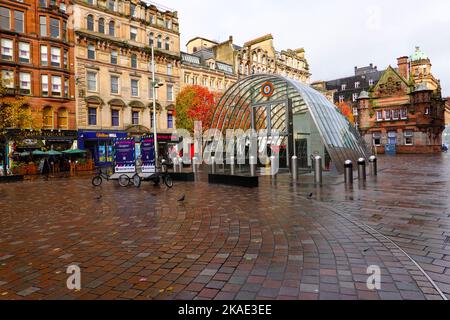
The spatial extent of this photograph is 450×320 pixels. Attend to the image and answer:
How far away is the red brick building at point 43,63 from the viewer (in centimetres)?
2720

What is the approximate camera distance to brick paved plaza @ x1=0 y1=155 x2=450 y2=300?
10.9ft

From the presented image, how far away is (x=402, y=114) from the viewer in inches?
1790

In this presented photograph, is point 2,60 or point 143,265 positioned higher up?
point 2,60

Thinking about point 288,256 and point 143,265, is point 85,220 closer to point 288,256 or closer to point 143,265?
point 143,265


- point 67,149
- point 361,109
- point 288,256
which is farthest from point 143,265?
point 361,109

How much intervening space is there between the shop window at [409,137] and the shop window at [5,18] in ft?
173

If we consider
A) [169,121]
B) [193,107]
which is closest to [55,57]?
[169,121]

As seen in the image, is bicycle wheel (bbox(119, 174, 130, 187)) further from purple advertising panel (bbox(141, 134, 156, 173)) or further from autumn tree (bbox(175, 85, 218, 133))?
autumn tree (bbox(175, 85, 218, 133))

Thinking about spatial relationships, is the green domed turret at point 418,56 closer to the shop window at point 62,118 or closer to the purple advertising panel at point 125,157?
the shop window at point 62,118

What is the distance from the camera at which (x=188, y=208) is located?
7.98m

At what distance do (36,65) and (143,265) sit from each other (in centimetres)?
3217

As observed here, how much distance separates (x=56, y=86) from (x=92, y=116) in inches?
178

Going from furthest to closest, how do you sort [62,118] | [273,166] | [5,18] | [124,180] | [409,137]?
[409,137], [62,118], [5,18], [124,180], [273,166]

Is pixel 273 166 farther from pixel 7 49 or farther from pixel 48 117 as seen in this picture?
pixel 7 49
